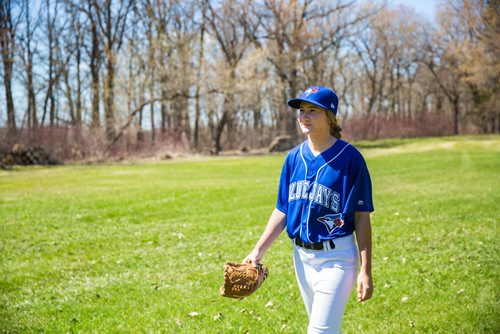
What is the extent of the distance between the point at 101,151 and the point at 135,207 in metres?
20.0

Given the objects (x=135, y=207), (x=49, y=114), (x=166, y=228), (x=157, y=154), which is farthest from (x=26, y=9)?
(x=166, y=228)

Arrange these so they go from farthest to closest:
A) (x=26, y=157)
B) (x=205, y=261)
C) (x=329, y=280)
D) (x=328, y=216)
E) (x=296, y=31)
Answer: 1. (x=296, y=31)
2. (x=26, y=157)
3. (x=205, y=261)
4. (x=328, y=216)
5. (x=329, y=280)

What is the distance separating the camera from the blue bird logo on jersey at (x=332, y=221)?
2.96 m

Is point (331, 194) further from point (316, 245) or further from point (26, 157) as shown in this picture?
point (26, 157)

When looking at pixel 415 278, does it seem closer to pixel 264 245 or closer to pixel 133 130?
pixel 264 245

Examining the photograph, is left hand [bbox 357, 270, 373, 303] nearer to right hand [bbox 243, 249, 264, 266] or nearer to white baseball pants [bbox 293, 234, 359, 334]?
white baseball pants [bbox 293, 234, 359, 334]

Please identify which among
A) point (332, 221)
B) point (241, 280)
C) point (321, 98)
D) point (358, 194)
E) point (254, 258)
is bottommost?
point (241, 280)

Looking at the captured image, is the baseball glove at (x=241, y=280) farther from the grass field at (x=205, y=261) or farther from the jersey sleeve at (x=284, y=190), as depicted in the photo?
the grass field at (x=205, y=261)

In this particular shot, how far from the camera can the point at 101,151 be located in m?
31.1

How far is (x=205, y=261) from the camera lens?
7.21 m

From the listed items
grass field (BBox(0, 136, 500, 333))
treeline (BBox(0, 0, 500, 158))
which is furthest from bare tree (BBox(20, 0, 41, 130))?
grass field (BBox(0, 136, 500, 333))

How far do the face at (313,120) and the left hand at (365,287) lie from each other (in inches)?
34.2

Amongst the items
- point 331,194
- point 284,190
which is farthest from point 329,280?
point 284,190

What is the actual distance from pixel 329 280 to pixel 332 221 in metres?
0.34
